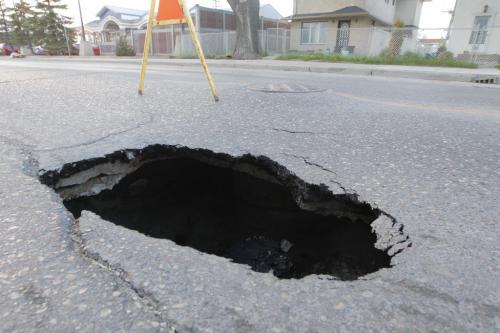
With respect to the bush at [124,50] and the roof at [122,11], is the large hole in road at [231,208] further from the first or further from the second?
the roof at [122,11]

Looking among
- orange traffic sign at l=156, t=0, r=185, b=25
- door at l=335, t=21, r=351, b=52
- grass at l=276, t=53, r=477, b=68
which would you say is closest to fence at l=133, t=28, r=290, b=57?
door at l=335, t=21, r=351, b=52

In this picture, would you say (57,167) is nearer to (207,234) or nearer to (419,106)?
(207,234)

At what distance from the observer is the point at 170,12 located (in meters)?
4.40

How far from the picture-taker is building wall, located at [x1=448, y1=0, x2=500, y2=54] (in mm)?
18547

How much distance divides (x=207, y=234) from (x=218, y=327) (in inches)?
83.2

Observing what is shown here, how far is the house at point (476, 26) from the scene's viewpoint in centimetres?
1861

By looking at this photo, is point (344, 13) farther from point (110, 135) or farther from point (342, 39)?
point (110, 135)

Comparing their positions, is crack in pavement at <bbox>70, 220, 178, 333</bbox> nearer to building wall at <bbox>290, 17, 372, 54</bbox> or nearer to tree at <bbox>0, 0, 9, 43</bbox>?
building wall at <bbox>290, 17, 372, 54</bbox>

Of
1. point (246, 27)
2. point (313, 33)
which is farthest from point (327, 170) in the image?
point (313, 33)

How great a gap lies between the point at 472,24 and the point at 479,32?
0.98m

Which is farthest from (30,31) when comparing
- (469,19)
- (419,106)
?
(419,106)

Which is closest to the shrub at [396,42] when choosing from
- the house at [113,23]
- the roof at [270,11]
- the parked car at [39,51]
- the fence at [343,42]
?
the fence at [343,42]

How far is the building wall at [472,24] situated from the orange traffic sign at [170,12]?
65.7 ft

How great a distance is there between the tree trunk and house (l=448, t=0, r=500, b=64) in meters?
10.9
